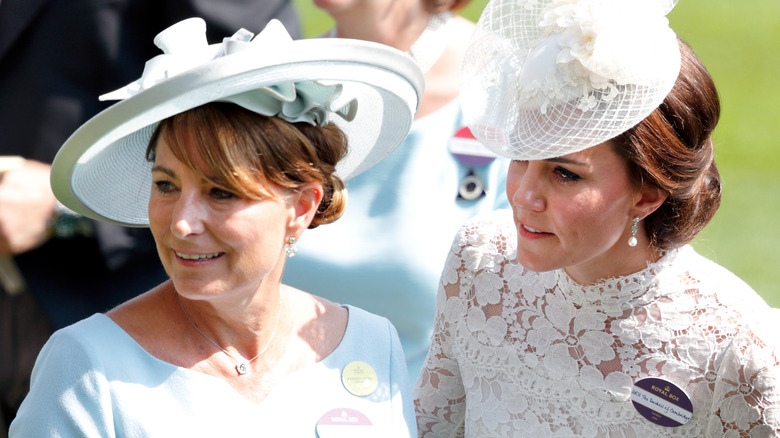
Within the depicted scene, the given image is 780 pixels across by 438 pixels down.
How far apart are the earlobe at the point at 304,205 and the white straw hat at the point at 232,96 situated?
0.18m

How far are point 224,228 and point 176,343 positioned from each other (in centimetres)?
38

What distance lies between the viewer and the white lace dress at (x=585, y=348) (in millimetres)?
2850

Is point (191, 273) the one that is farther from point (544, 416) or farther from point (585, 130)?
point (544, 416)

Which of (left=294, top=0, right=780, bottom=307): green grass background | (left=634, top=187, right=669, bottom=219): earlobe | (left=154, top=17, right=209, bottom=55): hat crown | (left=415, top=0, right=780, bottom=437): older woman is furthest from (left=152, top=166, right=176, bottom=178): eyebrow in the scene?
(left=294, top=0, right=780, bottom=307): green grass background

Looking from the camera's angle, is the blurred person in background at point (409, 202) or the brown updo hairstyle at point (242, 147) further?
the blurred person in background at point (409, 202)

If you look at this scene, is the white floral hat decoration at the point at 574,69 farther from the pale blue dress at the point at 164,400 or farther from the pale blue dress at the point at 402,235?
the pale blue dress at the point at 402,235

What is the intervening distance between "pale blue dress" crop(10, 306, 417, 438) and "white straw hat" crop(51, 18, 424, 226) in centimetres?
38

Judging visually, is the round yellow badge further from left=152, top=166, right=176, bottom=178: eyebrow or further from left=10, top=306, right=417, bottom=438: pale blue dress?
left=152, top=166, right=176, bottom=178: eyebrow

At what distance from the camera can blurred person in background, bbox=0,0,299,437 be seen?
10.2 feet

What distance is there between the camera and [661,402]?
293 cm

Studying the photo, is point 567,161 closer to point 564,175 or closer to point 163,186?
point 564,175

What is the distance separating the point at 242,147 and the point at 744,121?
10.6m

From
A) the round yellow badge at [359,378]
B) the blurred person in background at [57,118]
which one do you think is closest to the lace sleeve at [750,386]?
the round yellow badge at [359,378]

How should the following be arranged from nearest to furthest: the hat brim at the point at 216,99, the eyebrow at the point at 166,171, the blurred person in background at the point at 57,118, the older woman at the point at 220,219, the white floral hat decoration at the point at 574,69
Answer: the hat brim at the point at 216,99 < the older woman at the point at 220,219 < the eyebrow at the point at 166,171 < the white floral hat decoration at the point at 574,69 < the blurred person in background at the point at 57,118
